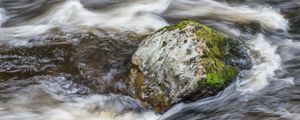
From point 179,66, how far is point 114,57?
51.0 inches

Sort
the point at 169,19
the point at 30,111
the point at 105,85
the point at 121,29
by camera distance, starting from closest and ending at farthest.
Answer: the point at 30,111 → the point at 105,85 → the point at 121,29 → the point at 169,19

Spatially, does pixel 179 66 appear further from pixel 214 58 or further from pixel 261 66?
pixel 261 66

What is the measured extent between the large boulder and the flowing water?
0.17m

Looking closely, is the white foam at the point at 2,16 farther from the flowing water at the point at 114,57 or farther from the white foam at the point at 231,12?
the white foam at the point at 231,12

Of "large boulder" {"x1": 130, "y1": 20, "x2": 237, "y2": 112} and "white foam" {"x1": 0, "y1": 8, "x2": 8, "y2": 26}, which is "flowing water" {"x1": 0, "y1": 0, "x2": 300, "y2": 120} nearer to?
"white foam" {"x1": 0, "y1": 8, "x2": 8, "y2": 26}

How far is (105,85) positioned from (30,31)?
254cm

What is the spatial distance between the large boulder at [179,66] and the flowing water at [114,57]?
0.55 ft

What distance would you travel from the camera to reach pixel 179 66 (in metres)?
6.60

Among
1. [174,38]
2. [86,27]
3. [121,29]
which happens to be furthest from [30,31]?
[174,38]

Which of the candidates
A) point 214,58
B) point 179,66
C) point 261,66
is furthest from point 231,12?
point 179,66

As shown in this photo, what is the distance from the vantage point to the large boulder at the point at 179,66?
6.45 metres

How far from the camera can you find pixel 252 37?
27.9 ft

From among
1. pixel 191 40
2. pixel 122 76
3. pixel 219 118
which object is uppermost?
pixel 191 40

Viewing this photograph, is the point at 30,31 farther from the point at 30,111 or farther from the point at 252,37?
the point at 252,37
